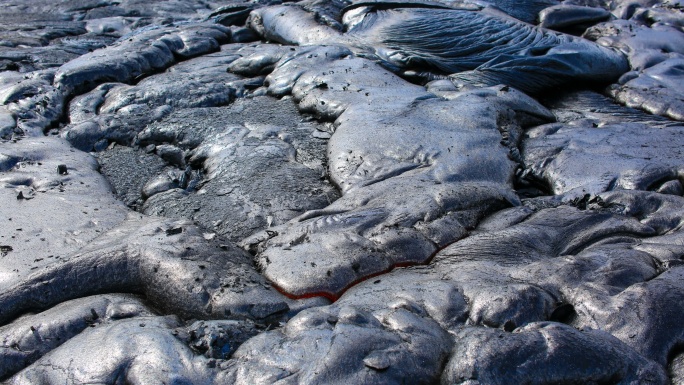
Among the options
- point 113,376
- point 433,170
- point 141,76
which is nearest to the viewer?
point 113,376

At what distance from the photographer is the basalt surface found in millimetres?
2186

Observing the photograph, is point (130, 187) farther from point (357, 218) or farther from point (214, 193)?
point (357, 218)

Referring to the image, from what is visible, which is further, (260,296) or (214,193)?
(214,193)

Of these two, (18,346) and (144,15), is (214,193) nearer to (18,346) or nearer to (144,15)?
(18,346)

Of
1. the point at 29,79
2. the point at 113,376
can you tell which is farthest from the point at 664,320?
the point at 29,79

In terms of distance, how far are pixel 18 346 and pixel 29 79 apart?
3.06m

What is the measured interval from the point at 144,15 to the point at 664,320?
19.5ft

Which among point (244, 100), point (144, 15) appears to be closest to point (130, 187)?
point (244, 100)

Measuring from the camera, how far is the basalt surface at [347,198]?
7.17 feet

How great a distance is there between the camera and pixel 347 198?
3.31m

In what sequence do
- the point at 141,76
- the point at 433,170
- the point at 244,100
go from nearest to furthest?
the point at 433,170 < the point at 244,100 < the point at 141,76

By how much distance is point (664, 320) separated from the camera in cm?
→ 229

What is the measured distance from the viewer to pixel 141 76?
507 centimetres

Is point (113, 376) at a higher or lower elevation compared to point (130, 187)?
higher
